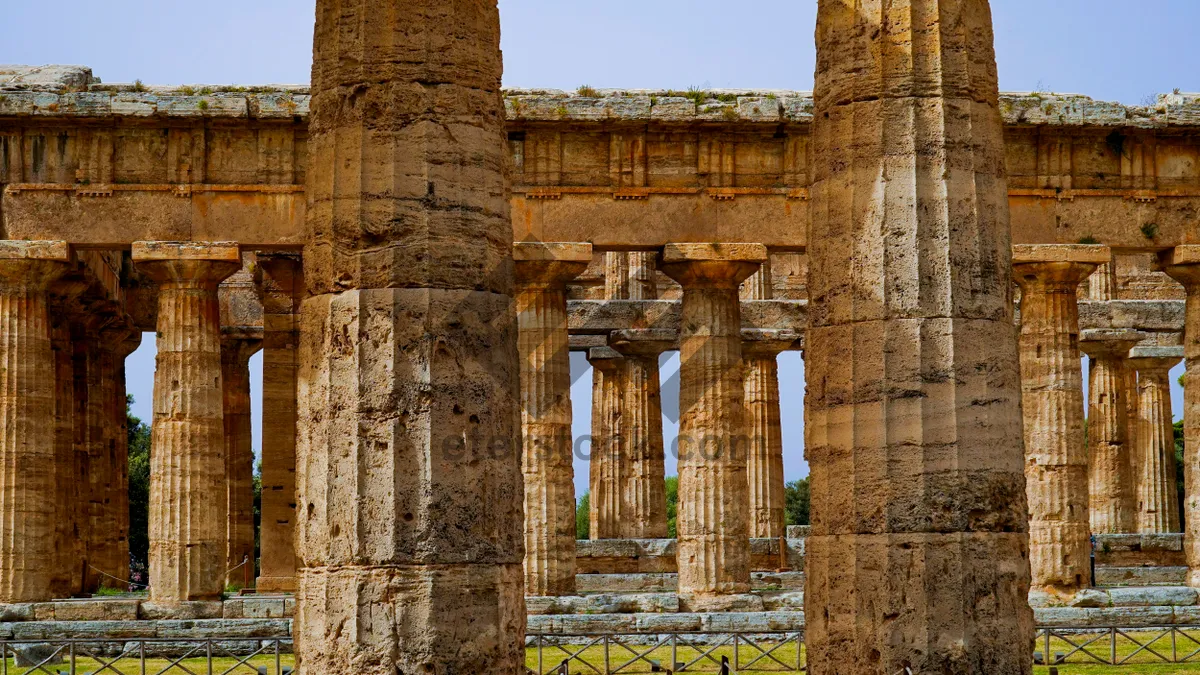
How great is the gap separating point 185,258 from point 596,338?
42.7ft

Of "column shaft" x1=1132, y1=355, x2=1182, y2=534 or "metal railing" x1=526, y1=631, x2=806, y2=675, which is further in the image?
"column shaft" x1=1132, y1=355, x2=1182, y2=534

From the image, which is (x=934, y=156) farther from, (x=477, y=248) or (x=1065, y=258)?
(x=1065, y=258)

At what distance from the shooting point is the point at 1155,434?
44469 mm

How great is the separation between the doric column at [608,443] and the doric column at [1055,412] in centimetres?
1143

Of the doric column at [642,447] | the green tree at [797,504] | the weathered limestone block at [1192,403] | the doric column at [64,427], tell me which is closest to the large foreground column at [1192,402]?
the weathered limestone block at [1192,403]

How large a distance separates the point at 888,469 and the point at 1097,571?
2376 cm

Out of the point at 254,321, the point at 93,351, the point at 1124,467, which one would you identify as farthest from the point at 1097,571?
the point at 93,351

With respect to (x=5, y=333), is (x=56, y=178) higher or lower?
higher

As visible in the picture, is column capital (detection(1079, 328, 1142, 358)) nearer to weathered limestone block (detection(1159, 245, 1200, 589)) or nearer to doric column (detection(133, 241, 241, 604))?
weathered limestone block (detection(1159, 245, 1200, 589))

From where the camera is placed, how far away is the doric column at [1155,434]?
44281 mm

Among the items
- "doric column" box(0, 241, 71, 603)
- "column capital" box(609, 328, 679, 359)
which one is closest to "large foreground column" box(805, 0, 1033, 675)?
"doric column" box(0, 241, 71, 603)

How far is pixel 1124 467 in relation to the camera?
44.6m

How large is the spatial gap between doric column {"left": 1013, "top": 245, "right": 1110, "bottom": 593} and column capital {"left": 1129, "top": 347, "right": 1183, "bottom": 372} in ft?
44.0

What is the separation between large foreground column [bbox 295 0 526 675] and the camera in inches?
529
